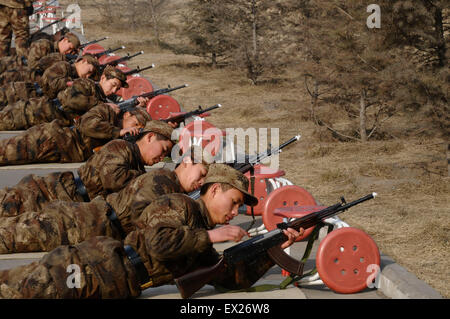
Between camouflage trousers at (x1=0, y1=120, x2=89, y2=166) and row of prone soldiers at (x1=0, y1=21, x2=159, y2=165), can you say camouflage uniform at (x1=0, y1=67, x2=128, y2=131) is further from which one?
camouflage trousers at (x1=0, y1=120, x2=89, y2=166)

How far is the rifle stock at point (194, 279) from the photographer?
497 centimetres

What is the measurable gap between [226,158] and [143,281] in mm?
4750

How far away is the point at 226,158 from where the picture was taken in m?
9.66

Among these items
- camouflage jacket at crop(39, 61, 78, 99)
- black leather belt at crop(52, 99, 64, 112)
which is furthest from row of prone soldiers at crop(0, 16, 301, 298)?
camouflage jacket at crop(39, 61, 78, 99)

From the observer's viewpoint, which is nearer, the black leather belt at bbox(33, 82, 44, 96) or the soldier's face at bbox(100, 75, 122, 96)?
the soldier's face at bbox(100, 75, 122, 96)

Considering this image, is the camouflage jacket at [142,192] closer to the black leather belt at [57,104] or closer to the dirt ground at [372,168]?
the dirt ground at [372,168]

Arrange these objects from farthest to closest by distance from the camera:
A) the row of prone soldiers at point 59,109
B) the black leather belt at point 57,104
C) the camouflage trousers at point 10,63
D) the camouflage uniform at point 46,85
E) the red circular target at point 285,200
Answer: the camouflage trousers at point 10,63
the camouflage uniform at point 46,85
the black leather belt at point 57,104
the row of prone soldiers at point 59,109
the red circular target at point 285,200

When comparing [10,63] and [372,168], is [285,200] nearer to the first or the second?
[372,168]

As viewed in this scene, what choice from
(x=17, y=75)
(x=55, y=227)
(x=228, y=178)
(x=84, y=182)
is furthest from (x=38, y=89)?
(x=228, y=178)

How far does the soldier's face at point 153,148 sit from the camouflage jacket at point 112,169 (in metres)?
0.06

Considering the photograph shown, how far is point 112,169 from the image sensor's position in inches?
275

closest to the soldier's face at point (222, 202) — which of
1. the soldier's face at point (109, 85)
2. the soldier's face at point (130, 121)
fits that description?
the soldier's face at point (130, 121)

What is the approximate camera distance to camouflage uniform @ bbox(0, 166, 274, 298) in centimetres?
471

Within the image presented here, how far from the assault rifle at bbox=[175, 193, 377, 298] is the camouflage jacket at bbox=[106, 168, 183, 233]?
855mm
